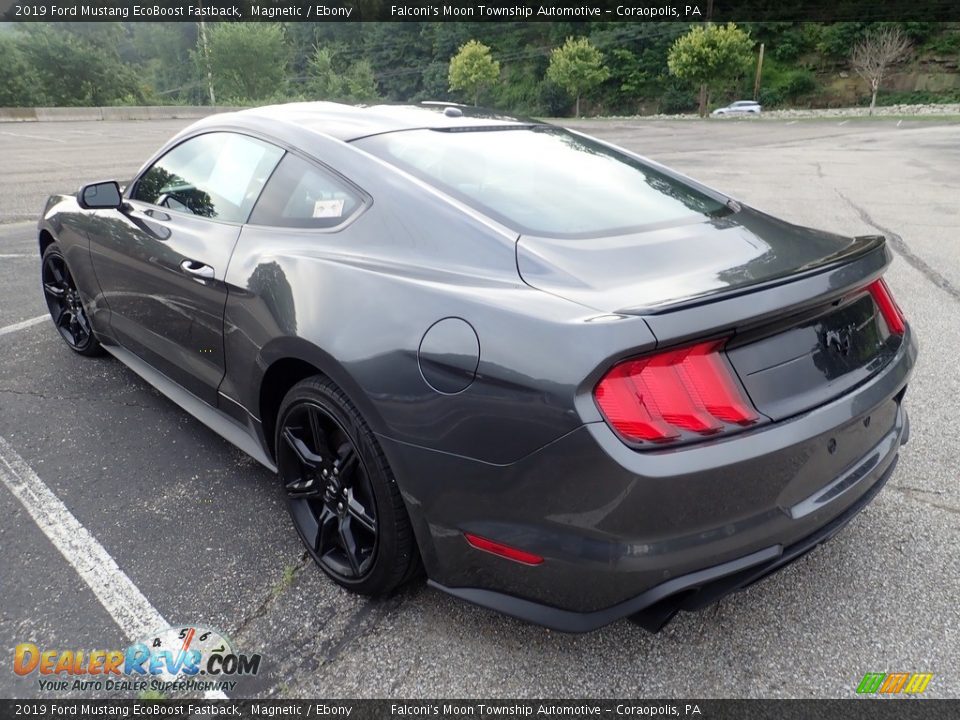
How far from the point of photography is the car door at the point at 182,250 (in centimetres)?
268

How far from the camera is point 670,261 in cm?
194

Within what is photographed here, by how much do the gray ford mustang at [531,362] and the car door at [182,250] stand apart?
0.02 meters

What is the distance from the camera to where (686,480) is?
161 centimetres

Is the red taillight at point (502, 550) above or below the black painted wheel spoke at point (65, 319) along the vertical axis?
above

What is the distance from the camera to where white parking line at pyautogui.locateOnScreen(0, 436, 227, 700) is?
7.16ft

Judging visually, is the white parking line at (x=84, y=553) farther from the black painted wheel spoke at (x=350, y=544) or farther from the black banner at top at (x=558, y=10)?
the black banner at top at (x=558, y=10)

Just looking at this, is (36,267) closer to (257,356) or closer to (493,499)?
(257,356)

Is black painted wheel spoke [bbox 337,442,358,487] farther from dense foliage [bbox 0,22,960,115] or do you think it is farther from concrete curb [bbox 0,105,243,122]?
dense foliage [bbox 0,22,960,115]

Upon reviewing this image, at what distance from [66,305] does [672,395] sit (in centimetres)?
402

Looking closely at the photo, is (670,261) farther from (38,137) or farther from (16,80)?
(16,80)

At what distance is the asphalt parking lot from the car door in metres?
0.44

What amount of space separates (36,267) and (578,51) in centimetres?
6329

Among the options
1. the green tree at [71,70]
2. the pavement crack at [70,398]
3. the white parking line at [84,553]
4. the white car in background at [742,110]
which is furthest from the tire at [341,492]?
the white car in background at [742,110]

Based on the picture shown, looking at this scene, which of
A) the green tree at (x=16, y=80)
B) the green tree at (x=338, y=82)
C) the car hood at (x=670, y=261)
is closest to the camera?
the car hood at (x=670, y=261)
